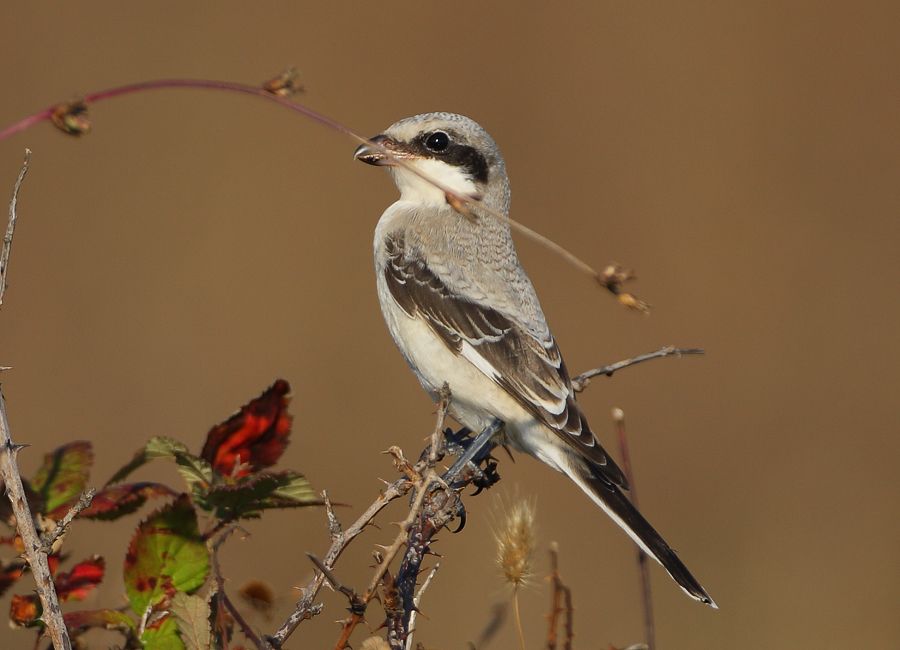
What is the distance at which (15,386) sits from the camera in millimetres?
6445

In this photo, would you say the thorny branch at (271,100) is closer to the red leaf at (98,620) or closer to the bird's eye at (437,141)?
the red leaf at (98,620)

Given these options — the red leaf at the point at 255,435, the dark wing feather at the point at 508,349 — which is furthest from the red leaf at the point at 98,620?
the dark wing feather at the point at 508,349

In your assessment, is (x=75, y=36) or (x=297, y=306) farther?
(x=75, y=36)

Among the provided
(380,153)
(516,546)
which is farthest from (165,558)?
(380,153)

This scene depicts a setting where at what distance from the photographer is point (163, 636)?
179cm

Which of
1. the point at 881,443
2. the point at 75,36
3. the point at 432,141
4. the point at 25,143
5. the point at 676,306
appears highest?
the point at 75,36

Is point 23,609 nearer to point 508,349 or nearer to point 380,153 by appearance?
point 508,349

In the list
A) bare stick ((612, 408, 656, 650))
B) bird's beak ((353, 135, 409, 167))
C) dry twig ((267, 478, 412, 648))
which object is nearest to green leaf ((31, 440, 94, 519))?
dry twig ((267, 478, 412, 648))

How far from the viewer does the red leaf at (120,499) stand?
1.83 metres

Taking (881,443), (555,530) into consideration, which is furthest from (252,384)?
(881,443)

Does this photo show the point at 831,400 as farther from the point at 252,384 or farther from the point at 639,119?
the point at 252,384

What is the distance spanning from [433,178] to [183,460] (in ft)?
7.20

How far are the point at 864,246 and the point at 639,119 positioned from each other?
1832mm

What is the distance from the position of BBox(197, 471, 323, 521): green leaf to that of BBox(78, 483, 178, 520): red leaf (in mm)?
90
